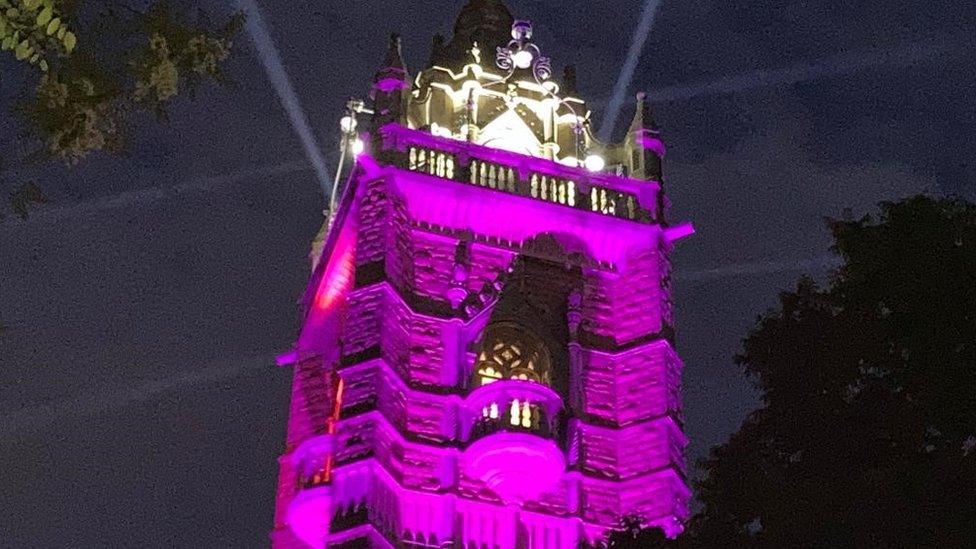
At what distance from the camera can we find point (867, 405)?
48.2 feet

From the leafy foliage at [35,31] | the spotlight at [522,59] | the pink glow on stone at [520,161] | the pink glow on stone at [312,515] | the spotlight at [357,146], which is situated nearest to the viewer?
the leafy foliage at [35,31]

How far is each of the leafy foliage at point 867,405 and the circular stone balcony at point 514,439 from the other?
12.0 m

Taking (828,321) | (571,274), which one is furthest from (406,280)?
(828,321)

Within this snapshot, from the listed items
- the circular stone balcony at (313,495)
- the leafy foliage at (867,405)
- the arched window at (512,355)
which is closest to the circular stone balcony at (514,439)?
the arched window at (512,355)

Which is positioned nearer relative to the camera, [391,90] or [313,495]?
[313,495]

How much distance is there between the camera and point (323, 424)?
105 ft

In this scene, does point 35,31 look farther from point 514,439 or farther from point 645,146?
point 645,146

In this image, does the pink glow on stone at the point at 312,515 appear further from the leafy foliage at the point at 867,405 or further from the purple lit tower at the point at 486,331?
the leafy foliage at the point at 867,405

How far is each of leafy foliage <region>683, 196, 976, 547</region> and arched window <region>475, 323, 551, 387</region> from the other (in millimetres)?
13357

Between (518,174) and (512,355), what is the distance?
12.9 feet

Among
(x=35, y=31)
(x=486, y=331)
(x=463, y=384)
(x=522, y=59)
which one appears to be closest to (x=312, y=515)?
(x=463, y=384)

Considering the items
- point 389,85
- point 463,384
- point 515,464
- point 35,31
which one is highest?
point 389,85

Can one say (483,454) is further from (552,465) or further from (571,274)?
(571,274)

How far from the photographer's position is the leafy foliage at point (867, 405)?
13391 millimetres
